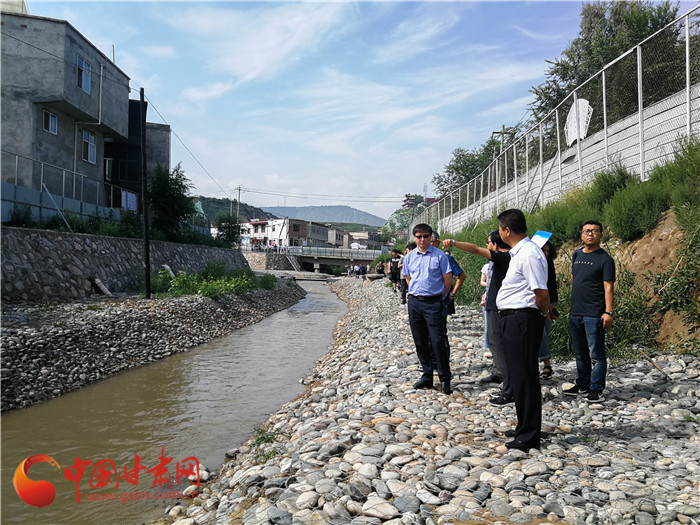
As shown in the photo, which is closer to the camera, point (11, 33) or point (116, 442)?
point (116, 442)

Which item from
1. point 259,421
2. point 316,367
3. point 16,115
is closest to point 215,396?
point 259,421

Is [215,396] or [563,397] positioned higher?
[563,397]

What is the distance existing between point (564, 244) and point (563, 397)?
16.2 feet

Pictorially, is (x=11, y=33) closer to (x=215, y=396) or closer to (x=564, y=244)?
(x=215, y=396)

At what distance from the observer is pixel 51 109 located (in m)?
20.5

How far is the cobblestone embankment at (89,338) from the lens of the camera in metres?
8.59

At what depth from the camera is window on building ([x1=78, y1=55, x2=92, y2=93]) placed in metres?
21.0

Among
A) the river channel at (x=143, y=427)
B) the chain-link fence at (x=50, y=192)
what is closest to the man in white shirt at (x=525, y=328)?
the river channel at (x=143, y=427)

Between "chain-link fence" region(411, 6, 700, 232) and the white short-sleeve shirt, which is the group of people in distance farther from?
"chain-link fence" region(411, 6, 700, 232)

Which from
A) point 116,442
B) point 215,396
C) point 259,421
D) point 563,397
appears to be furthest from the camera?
point 215,396

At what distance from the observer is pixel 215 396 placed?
8734 mm

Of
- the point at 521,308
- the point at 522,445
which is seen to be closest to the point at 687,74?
the point at 521,308

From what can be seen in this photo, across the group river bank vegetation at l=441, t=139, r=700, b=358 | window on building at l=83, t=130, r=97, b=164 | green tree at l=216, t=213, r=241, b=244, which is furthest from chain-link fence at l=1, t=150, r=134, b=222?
river bank vegetation at l=441, t=139, r=700, b=358

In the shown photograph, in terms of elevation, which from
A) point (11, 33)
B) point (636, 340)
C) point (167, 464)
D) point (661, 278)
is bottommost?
point (167, 464)
